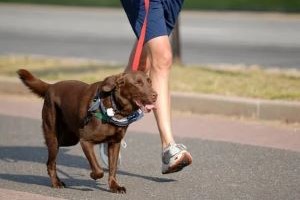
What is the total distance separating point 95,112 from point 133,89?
315 mm

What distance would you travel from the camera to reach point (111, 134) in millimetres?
5645

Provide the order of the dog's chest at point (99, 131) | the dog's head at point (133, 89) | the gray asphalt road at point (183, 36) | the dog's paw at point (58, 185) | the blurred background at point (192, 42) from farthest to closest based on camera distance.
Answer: the gray asphalt road at point (183, 36), the blurred background at point (192, 42), the dog's paw at point (58, 185), the dog's chest at point (99, 131), the dog's head at point (133, 89)

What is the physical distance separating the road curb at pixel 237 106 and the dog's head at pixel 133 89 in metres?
3.23

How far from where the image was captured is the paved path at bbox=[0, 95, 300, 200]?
5934 mm

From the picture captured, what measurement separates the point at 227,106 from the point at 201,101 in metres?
0.33

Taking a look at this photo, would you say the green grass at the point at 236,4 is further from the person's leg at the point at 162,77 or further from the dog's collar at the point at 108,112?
the dog's collar at the point at 108,112

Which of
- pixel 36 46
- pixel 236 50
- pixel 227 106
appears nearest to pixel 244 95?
pixel 227 106

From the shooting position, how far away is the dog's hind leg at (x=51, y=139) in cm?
607

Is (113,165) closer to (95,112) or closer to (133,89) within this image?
(95,112)

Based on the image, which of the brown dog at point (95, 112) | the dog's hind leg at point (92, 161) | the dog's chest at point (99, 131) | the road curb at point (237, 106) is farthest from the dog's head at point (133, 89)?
the road curb at point (237, 106)

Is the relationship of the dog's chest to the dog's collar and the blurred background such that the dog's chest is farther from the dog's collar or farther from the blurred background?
the blurred background

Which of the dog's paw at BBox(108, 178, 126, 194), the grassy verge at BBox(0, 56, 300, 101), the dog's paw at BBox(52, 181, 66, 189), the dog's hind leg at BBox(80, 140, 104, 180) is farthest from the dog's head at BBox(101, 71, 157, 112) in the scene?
the grassy verge at BBox(0, 56, 300, 101)

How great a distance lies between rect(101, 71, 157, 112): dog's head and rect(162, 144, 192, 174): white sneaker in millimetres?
617

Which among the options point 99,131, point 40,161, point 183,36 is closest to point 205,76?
point 40,161
